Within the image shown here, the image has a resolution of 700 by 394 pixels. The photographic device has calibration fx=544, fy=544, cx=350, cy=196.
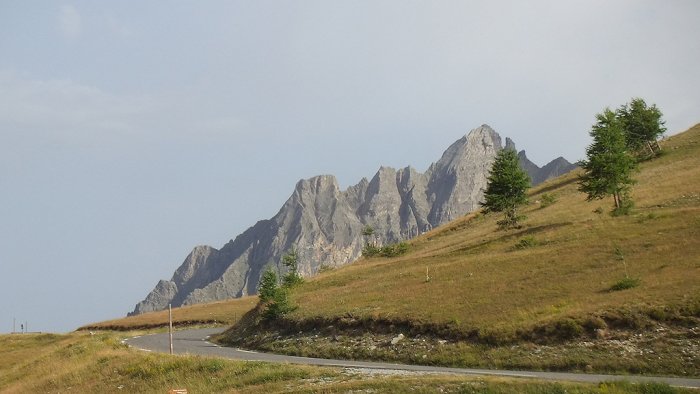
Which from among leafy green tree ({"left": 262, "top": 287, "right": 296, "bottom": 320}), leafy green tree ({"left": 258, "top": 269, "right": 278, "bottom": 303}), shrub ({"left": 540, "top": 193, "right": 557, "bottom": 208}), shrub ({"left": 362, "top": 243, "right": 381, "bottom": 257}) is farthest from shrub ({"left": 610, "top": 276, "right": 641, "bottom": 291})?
shrub ({"left": 362, "top": 243, "right": 381, "bottom": 257})

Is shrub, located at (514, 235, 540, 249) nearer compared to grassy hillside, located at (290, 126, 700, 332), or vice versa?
grassy hillside, located at (290, 126, 700, 332)

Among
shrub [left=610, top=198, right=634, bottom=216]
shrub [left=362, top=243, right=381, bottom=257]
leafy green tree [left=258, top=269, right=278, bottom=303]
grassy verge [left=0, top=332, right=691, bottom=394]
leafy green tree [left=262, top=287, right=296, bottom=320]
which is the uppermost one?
shrub [left=362, top=243, right=381, bottom=257]

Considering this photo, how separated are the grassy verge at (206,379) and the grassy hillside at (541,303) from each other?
7011 mm

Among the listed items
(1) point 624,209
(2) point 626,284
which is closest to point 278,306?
(2) point 626,284

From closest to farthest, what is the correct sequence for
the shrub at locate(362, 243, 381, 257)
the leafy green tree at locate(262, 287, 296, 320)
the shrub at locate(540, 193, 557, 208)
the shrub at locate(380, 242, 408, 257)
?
the leafy green tree at locate(262, 287, 296, 320) < the shrub at locate(540, 193, 557, 208) < the shrub at locate(380, 242, 408, 257) < the shrub at locate(362, 243, 381, 257)

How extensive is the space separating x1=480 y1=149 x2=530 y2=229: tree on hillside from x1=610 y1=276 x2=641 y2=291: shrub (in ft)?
131

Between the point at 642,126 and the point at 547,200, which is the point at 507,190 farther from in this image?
the point at 642,126

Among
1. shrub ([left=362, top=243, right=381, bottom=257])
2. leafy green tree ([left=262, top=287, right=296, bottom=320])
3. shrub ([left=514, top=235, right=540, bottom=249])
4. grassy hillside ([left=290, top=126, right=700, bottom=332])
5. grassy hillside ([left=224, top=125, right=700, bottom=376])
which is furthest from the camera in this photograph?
shrub ([left=362, top=243, right=381, bottom=257])

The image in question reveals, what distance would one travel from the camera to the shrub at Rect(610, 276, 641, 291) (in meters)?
32.2

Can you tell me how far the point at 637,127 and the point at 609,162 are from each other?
44.1 meters

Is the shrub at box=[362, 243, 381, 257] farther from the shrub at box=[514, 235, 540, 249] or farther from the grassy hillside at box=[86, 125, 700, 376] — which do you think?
the shrub at box=[514, 235, 540, 249]

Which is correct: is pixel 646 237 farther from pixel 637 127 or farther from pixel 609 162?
pixel 637 127

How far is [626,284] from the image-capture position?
32.3 m

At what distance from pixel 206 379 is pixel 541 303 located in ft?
66.2
